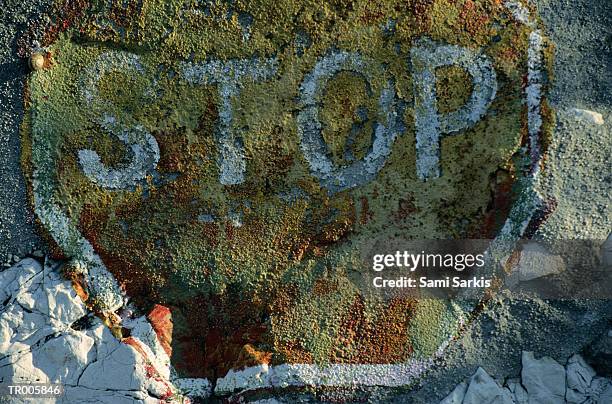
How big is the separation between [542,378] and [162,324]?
7234mm

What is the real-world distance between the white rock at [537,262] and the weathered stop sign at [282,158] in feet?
1.58

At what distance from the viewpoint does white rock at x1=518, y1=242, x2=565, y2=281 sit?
11711 millimetres

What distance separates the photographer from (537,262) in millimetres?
11734

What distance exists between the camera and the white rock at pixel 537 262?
11.7 metres

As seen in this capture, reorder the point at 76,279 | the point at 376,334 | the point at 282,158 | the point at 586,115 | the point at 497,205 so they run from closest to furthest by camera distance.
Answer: the point at 586,115 → the point at 497,205 → the point at 282,158 → the point at 376,334 → the point at 76,279

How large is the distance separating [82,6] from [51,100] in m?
1.85

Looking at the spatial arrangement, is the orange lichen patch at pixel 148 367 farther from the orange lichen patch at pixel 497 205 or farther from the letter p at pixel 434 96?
the orange lichen patch at pixel 497 205

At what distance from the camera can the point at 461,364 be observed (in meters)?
12.0

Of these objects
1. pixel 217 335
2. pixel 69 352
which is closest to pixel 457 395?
pixel 217 335

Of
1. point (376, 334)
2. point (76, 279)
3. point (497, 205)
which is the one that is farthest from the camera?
point (76, 279)

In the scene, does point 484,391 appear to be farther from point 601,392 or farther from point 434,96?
point 434,96

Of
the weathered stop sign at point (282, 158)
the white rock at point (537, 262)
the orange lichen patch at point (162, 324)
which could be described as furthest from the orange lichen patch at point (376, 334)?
the orange lichen patch at point (162, 324)

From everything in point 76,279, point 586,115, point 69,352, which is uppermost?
point 586,115

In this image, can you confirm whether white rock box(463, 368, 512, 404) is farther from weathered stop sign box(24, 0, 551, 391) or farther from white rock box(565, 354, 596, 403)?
white rock box(565, 354, 596, 403)
